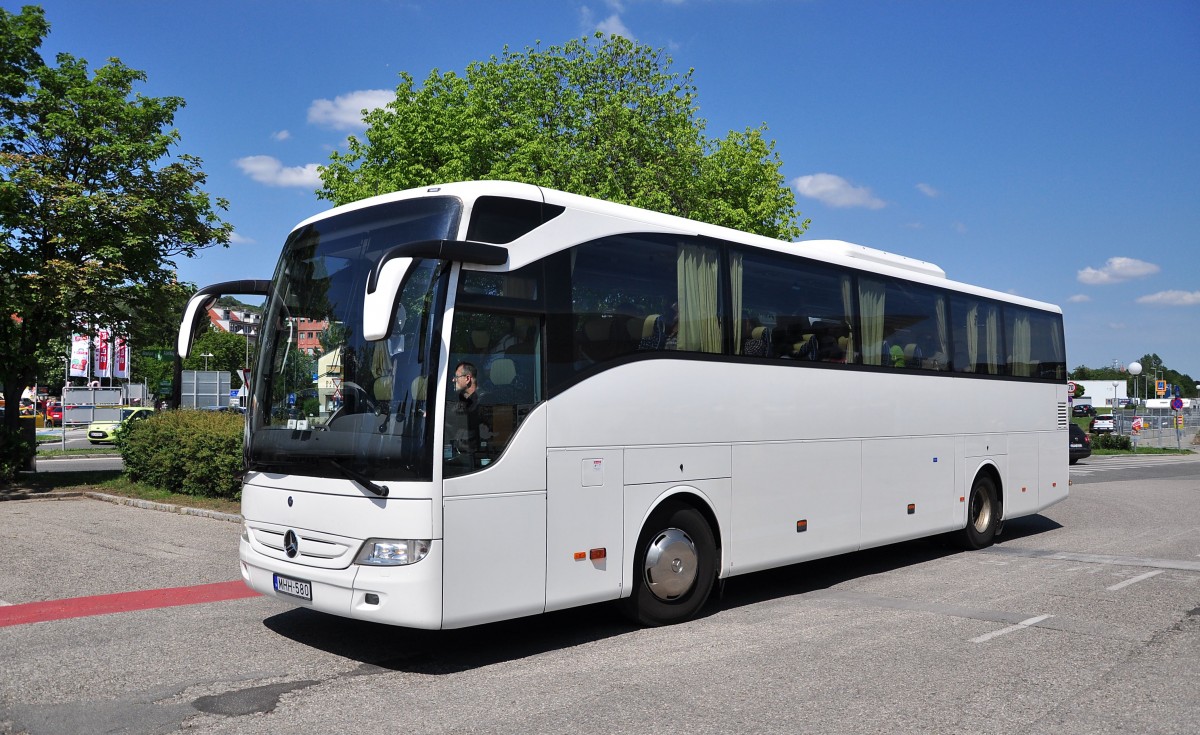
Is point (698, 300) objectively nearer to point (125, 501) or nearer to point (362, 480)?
point (362, 480)

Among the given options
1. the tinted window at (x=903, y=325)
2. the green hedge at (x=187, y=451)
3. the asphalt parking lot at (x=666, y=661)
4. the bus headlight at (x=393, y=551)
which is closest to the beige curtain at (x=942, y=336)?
the tinted window at (x=903, y=325)

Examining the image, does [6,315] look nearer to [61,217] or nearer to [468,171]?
[61,217]

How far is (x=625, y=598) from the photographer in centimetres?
787

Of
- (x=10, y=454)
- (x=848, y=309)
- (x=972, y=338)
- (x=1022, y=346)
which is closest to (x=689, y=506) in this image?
(x=848, y=309)

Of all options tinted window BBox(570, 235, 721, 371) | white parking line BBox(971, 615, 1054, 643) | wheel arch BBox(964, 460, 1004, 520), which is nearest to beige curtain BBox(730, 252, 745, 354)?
tinted window BBox(570, 235, 721, 371)

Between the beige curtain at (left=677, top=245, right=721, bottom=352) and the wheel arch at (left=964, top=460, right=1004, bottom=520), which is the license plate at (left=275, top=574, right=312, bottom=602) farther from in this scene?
the wheel arch at (left=964, top=460, right=1004, bottom=520)

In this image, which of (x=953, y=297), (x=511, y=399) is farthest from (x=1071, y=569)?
(x=511, y=399)

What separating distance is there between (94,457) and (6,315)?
19383 millimetres

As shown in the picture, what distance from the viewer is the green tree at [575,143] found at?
2595 cm

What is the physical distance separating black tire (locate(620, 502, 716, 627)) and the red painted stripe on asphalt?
353cm

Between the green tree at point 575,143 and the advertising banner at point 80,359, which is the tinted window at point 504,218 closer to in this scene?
the green tree at point 575,143

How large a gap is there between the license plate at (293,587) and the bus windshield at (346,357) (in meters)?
0.78

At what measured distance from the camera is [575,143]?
1128 inches

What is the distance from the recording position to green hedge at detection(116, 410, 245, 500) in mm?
16812
